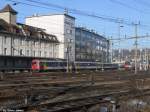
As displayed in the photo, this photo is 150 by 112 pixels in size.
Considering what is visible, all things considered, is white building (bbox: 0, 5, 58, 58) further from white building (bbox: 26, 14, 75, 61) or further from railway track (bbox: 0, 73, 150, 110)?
railway track (bbox: 0, 73, 150, 110)

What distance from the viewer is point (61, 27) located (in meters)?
94.5

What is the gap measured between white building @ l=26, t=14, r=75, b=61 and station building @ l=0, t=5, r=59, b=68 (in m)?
1.85

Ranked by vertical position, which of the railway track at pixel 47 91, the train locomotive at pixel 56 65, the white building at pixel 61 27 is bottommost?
the railway track at pixel 47 91

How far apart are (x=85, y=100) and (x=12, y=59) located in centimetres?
5263

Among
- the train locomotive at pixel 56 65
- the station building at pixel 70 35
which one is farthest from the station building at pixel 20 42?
the train locomotive at pixel 56 65

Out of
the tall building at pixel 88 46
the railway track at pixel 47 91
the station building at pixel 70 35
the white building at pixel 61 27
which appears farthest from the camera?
the tall building at pixel 88 46

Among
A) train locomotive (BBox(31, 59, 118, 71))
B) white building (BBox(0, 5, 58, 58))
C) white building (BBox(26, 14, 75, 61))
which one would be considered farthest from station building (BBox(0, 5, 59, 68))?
train locomotive (BBox(31, 59, 118, 71))

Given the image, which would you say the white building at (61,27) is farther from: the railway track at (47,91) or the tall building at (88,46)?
the railway track at (47,91)

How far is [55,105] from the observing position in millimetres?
14453

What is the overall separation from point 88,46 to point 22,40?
113 ft

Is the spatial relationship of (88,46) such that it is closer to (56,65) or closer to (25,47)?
(25,47)

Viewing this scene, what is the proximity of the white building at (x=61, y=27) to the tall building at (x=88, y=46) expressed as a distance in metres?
4.24

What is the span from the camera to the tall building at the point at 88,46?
103 m

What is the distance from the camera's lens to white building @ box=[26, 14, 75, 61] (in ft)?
307
